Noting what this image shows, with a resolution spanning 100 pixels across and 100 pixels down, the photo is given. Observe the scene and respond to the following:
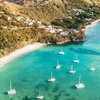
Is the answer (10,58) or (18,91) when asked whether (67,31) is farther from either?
(18,91)

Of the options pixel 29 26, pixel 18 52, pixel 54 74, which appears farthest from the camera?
pixel 29 26

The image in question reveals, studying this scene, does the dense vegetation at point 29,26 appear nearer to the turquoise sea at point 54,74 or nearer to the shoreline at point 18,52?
the shoreline at point 18,52

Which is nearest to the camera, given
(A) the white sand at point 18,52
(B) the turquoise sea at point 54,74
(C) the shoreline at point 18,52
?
(B) the turquoise sea at point 54,74

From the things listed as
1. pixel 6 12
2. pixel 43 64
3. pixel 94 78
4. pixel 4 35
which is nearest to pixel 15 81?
pixel 43 64

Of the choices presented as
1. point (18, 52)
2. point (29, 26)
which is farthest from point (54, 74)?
point (29, 26)

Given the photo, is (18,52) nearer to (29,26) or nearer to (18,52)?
(18,52)

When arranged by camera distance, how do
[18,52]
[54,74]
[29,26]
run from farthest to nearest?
[29,26] < [18,52] < [54,74]

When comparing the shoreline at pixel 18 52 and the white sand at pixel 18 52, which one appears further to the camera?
the shoreline at pixel 18 52

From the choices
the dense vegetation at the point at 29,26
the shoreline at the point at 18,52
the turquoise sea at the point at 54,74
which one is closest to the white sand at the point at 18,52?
the shoreline at the point at 18,52

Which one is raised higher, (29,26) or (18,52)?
(29,26)

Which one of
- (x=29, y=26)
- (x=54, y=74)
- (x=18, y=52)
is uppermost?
(x=29, y=26)
